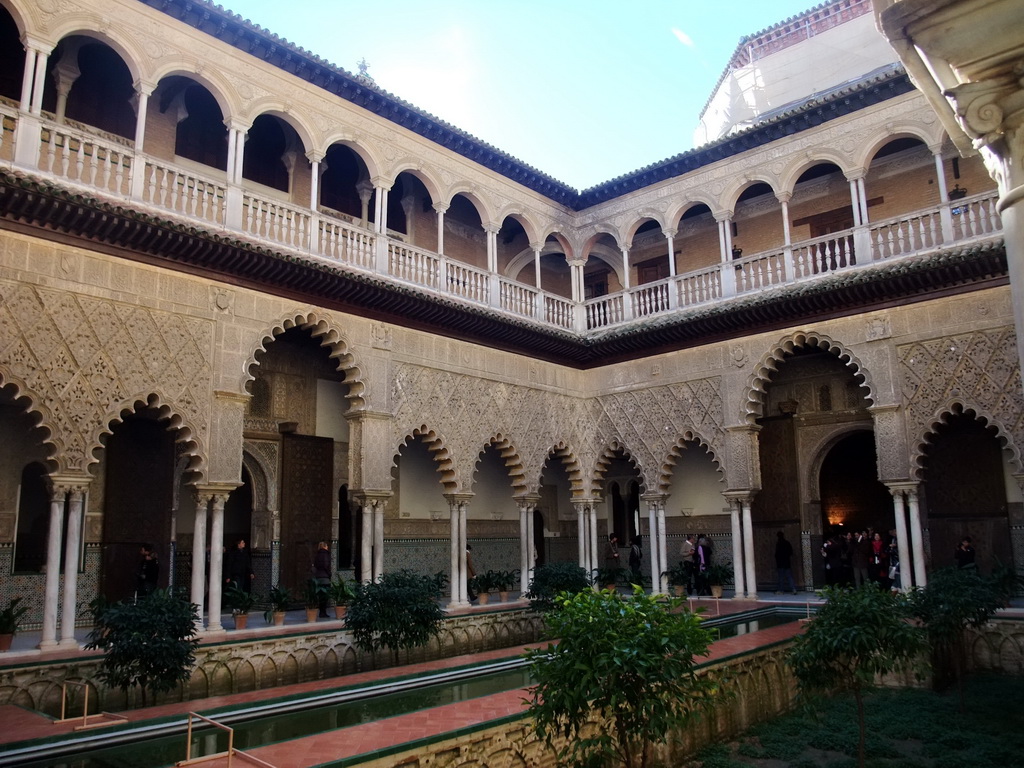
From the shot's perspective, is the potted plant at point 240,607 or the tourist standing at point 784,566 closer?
the potted plant at point 240,607

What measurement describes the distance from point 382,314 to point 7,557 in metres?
5.55

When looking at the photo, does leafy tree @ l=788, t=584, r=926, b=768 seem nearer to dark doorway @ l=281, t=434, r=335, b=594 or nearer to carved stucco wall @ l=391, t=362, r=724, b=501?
carved stucco wall @ l=391, t=362, r=724, b=501

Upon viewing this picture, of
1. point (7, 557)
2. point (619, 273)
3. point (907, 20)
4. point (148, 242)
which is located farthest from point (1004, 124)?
point (619, 273)

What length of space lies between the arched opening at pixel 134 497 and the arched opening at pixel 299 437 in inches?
56.5

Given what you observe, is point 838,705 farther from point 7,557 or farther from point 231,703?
point 7,557

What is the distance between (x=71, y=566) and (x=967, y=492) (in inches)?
489

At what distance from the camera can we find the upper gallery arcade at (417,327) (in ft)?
29.6

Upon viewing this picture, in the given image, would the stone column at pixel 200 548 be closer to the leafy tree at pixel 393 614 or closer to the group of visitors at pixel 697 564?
the leafy tree at pixel 393 614

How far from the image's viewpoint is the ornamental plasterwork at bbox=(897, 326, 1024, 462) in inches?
409

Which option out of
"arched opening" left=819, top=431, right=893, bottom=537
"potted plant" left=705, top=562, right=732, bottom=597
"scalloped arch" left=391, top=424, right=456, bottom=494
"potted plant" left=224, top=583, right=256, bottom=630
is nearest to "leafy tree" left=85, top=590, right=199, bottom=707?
"potted plant" left=224, top=583, right=256, bottom=630

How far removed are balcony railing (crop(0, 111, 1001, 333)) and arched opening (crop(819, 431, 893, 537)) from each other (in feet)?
15.0

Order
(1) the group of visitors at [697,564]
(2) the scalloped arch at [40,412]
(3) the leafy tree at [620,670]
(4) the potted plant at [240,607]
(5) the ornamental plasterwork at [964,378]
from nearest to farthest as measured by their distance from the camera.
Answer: (3) the leafy tree at [620,670]
(2) the scalloped arch at [40,412]
(4) the potted plant at [240,607]
(5) the ornamental plasterwork at [964,378]
(1) the group of visitors at [697,564]

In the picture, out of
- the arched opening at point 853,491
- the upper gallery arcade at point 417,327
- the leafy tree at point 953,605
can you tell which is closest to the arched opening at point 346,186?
the upper gallery arcade at point 417,327

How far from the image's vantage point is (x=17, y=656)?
762 centimetres
